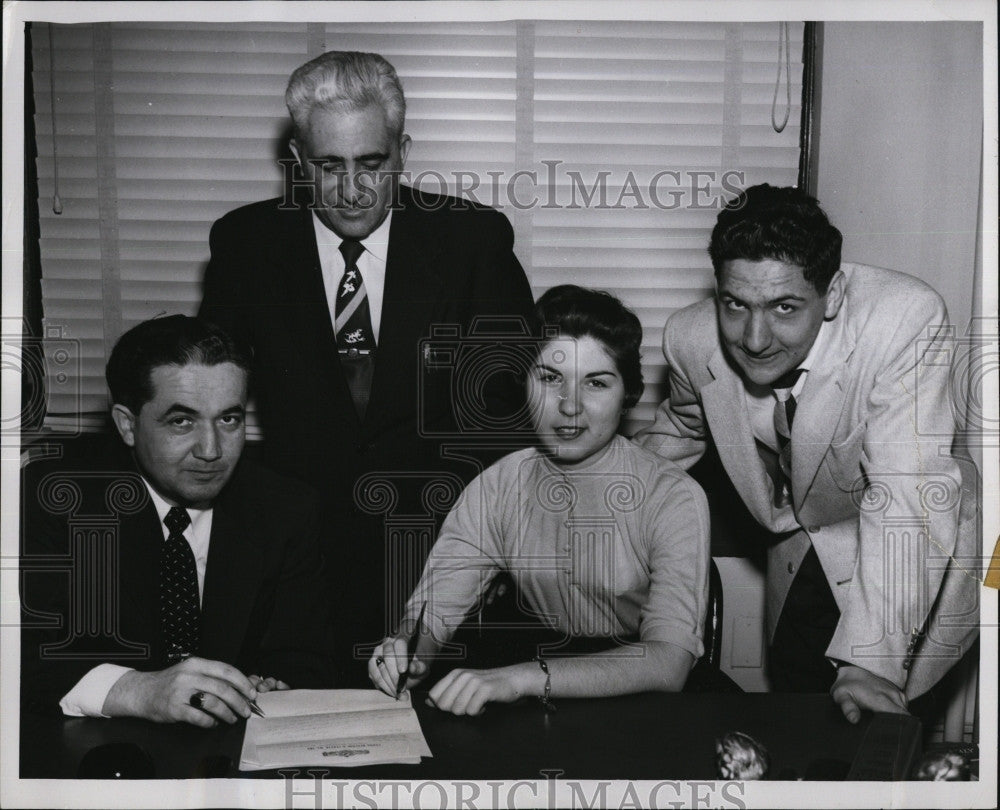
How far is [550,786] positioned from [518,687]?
0.24 m

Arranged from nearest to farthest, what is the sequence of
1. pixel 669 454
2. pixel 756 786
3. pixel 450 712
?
pixel 450 712 < pixel 756 786 < pixel 669 454

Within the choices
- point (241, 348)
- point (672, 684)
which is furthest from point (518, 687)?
point (241, 348)

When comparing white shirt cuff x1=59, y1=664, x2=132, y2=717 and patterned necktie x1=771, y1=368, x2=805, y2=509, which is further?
patterned necktie x1=771, y1=368, x2=805, y2=509

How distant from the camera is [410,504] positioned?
6.83 feet

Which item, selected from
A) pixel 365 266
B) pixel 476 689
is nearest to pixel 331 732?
pixel 476 689

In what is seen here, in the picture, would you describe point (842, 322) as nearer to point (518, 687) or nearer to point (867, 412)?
point (867, 412)

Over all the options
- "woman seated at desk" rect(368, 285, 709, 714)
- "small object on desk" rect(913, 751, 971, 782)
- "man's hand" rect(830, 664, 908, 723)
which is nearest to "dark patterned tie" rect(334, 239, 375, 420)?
"woman seated at desk" rect(368, 285, 709, 714)

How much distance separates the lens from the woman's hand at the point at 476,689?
1.80 m

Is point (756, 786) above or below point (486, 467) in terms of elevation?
below

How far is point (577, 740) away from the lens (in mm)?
1776

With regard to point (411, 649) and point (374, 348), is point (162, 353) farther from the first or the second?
point (411, 649)

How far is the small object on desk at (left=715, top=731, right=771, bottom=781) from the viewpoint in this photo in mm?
1796

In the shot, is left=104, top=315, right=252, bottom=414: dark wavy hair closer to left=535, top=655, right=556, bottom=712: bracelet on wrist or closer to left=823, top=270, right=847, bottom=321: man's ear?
left=535, top=655, right=556, bottom=712: bracelet on wrist

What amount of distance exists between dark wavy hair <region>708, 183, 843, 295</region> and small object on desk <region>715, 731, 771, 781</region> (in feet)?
2.86
